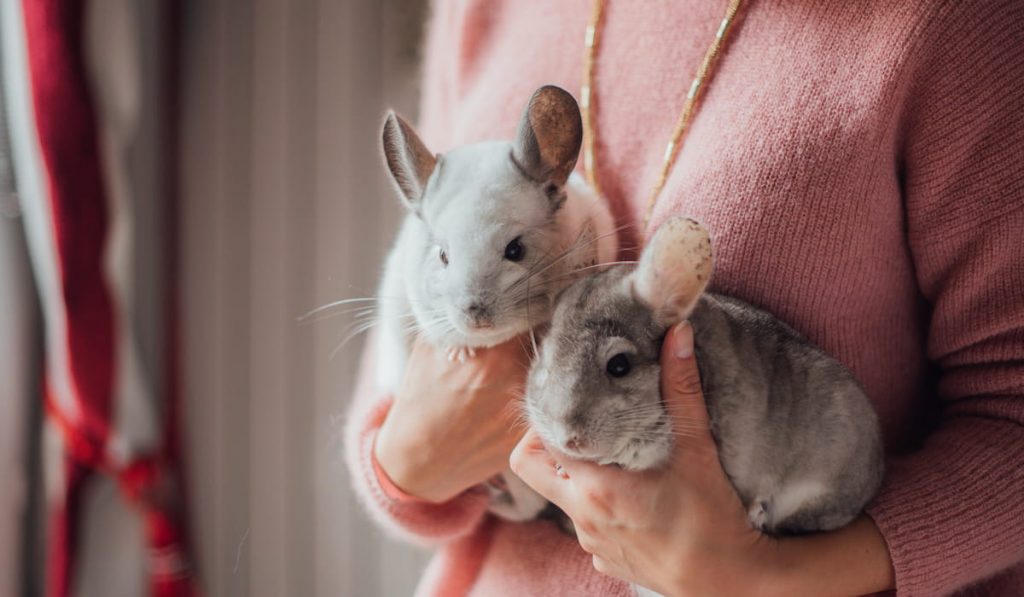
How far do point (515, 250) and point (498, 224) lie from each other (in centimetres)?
3

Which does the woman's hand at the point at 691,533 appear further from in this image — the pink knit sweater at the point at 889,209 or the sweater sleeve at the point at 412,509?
the sweater sleeve at the point at 412,509

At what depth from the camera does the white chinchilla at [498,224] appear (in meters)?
0.69

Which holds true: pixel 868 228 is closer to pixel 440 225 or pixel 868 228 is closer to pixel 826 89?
pixel 826 89

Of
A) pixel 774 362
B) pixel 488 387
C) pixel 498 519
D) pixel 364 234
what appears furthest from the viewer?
pixel 364 234

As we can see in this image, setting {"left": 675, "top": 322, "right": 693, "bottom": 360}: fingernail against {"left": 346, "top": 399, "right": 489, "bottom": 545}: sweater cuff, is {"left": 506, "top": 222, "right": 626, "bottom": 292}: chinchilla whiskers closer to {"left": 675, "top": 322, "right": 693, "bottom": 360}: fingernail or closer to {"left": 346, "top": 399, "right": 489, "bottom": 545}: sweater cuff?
{"left": 675, "top": 322, "right": 693, "bottom": 360}: fingernail

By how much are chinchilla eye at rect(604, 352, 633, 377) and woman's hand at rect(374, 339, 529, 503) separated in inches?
6.4

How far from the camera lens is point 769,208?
781mm

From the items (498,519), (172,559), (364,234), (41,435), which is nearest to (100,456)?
(41,435)

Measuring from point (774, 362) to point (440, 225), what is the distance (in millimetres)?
318

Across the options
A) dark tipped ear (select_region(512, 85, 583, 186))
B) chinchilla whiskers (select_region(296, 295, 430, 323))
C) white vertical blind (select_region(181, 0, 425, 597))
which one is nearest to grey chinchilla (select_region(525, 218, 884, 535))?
dark tipped ear (select_region(512, 85, 583, 186))

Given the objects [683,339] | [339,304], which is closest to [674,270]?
[683,339]

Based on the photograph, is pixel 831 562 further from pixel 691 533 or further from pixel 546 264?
pixel 546 264

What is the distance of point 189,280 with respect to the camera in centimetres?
156

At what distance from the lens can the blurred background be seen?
4.12 ft
